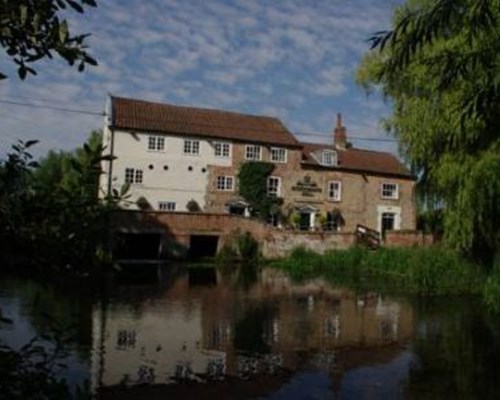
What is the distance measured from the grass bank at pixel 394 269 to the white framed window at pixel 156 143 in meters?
10.5

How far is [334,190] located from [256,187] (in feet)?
21.4

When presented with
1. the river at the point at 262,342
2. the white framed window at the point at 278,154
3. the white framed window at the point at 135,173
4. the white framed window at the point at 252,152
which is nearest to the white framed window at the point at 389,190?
the white framed window at the point at 278,154

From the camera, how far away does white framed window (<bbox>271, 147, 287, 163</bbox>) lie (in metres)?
48.7

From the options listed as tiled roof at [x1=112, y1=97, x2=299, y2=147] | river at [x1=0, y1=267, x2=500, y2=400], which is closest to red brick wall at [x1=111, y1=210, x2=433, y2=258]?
tiled roof at [x1=112, y1=97, x2=299, y2=147]

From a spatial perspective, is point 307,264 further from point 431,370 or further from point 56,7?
point 56,7

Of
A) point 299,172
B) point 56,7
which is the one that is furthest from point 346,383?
point 299,172

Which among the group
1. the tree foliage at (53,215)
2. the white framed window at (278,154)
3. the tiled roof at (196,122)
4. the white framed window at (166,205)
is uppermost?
the tiled roof at (196,122)

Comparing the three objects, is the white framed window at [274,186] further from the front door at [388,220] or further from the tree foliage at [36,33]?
the tree foliage at [36,33]

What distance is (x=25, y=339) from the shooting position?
13789 mm

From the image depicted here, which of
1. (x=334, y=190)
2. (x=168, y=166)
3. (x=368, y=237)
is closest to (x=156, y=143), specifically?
(x=168, y=166)

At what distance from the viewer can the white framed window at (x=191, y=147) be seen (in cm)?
4641

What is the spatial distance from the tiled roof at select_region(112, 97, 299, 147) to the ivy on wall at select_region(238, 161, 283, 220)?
2.05m

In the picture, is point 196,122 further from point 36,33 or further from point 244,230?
point 36,33

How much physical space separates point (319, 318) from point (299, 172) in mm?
29692
